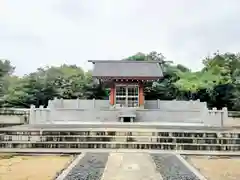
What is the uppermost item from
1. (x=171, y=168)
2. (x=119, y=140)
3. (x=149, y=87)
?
(x=149, y=87)

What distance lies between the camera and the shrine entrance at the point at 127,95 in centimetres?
2308

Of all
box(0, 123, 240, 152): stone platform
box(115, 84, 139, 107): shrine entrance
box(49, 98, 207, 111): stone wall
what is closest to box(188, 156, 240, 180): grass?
box(0, 123, 240, 152): stone platform

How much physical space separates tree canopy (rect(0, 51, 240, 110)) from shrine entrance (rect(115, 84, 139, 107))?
264 inches

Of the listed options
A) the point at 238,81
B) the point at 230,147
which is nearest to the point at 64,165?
the point at 230,147

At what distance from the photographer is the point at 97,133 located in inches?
505

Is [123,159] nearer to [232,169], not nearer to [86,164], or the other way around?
[86,164]

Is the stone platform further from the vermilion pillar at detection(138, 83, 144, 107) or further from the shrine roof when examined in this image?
the vermilion pillar at detection(138, 83, 144, 107)

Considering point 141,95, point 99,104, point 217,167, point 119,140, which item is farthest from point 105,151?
point 99,104

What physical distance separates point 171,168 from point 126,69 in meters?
15.5

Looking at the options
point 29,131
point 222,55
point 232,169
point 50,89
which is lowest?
point 232,169

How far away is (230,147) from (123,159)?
15.4ft

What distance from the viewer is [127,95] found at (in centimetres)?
2309

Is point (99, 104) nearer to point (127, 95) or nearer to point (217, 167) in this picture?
point (127, 95)

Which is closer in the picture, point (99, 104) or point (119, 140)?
point (119, 140)
